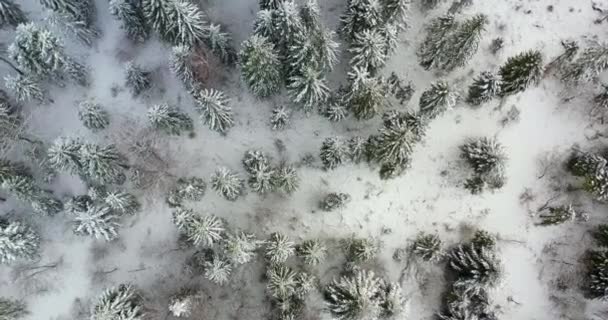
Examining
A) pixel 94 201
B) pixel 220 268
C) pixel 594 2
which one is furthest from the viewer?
pixel 594 2

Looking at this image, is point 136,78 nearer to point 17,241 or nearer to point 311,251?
point 17,241

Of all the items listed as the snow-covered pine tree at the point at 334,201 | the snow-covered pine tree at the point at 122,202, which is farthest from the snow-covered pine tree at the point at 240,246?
the snow-covered pine tree at the point at 122,202

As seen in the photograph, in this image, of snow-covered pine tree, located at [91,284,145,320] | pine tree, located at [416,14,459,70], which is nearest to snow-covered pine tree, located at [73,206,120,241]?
snow-covered pine tree, located at [91,284,145,320]

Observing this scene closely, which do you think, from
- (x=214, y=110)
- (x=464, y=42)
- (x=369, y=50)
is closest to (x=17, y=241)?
(x=214, y=110)

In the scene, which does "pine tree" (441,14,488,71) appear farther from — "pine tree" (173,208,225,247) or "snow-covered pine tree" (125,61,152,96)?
"snow-covered pine tree" (125,61,152,96)

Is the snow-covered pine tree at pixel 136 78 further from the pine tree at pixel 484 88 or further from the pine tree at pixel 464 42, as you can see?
the pine tree at pixel 484 88

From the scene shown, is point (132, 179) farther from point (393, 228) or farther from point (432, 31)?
point (432, 31)

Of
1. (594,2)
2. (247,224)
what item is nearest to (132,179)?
(247,224)
